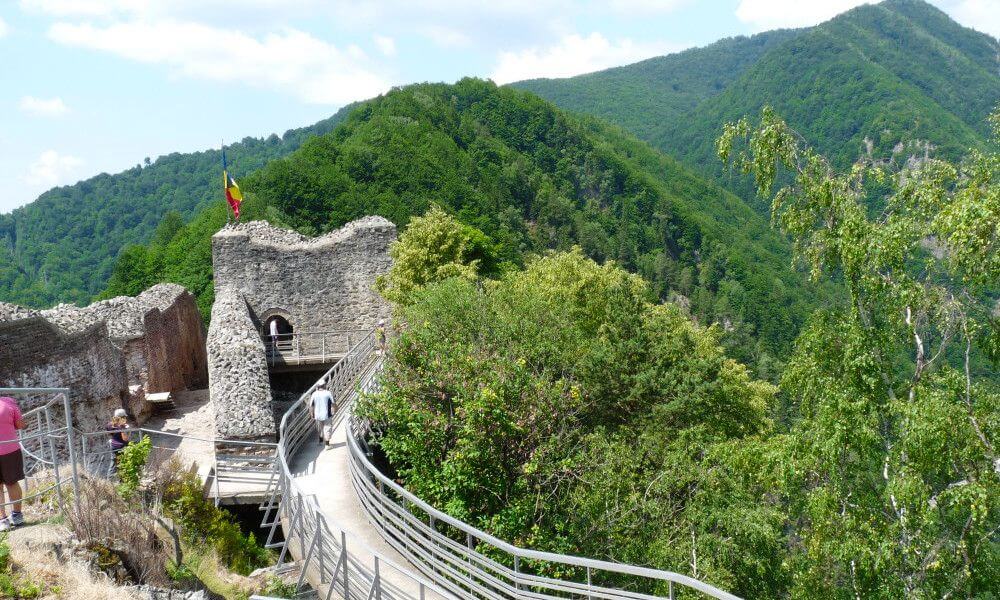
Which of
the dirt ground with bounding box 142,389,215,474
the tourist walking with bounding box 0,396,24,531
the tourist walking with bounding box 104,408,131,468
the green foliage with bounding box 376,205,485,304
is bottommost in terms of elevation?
the dirt ground with bounding box 142,389,215,474

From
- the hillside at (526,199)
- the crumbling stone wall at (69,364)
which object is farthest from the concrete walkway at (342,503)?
the hillside at (526,199)

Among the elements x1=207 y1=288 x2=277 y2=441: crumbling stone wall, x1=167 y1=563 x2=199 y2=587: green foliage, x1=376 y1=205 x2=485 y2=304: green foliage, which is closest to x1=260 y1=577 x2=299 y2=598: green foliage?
x1=167 y1=563 x2=199 y2=587: green foliage

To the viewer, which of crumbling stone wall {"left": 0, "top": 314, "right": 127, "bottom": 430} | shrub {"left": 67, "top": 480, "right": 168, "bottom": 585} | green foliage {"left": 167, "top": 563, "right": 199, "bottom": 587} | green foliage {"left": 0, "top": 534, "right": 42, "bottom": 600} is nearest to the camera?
green foliage {"left": 0, "top": 534, "right": 42, "bottom": 600}

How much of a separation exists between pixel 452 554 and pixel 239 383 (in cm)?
764

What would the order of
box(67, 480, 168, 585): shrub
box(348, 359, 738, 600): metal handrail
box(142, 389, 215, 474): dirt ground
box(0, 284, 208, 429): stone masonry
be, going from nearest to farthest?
box(348, 359, 738, 600): metal handrail, box(67, 480, 168, 585): shrub, box(0, 284, 208, 429): stone masonry, box(142, 389, 215, 474): dirt ground

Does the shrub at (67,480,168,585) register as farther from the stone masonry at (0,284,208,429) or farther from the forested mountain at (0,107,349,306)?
the forested mountain at (0,107,349,306)

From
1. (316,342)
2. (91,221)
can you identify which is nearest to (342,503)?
(316,342)

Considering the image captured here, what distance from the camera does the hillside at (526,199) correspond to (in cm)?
6174

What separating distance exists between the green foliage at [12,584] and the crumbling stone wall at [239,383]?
7.61m

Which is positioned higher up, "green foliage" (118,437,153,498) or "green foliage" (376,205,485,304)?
"green foliage" (376,205,485,304)

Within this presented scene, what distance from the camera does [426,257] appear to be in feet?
82.6

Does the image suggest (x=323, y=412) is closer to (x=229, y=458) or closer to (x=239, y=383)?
(x=239, y=383)

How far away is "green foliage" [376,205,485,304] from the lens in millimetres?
24453

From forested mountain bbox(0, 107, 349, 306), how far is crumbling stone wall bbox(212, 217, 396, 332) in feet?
243
